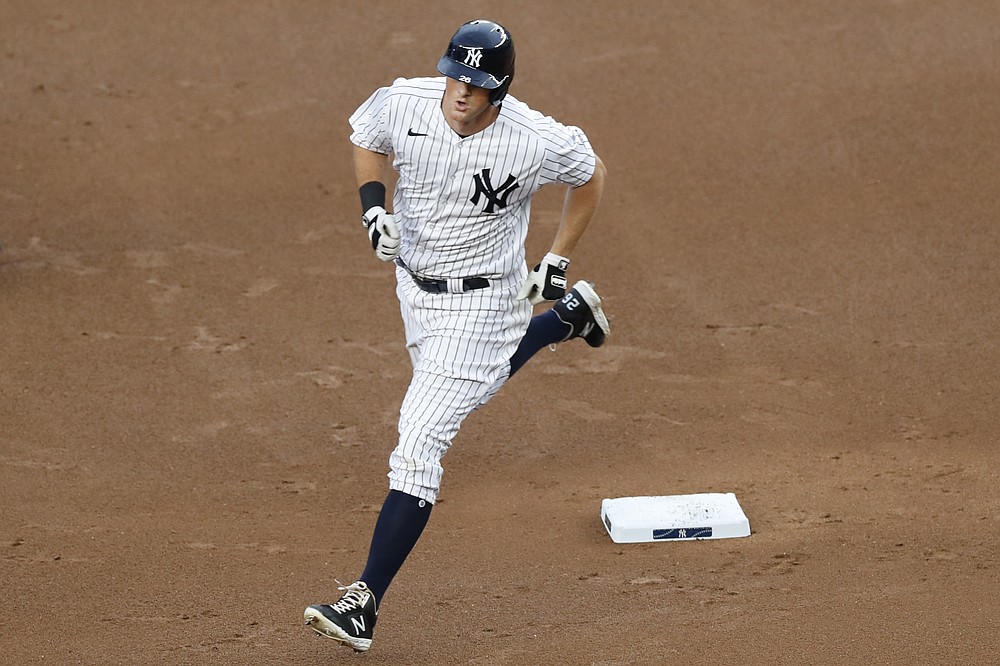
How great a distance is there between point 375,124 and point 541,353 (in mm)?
2941

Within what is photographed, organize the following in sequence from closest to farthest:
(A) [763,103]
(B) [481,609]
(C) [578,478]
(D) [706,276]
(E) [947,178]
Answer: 1. (B) [481,609]
2. (C) [578,478]
3. (D) [706,276]
4. (E) [947,178]
5. (A) [763,103]

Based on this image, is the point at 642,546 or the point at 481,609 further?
the point at 642,546

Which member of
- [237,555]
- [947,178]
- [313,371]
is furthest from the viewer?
[947,178]

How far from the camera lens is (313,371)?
701 cm

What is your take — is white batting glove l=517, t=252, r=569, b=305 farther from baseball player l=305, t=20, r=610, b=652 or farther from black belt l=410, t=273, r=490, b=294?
black belt l=410, t=273, r=490, b=294

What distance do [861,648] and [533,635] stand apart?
1.07 metres

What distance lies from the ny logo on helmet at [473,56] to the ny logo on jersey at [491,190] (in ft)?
1.20

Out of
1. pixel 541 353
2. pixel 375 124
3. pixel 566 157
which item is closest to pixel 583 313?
pixel 566 157

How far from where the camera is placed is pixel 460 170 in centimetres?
448

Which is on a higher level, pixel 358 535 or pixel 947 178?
pixel 947 178

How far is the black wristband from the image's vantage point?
461 centimetres

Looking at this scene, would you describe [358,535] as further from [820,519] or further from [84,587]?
[820,519]

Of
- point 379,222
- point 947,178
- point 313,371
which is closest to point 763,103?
point 947,178

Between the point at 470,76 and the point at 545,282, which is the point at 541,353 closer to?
the point at 545,282
